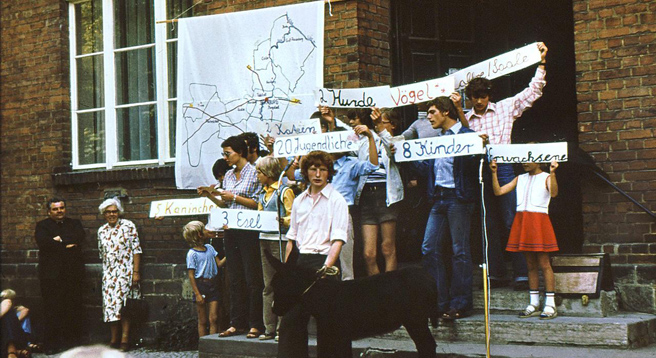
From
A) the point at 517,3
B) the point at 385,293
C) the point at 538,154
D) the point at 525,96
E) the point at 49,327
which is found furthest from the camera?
the point at 49,327

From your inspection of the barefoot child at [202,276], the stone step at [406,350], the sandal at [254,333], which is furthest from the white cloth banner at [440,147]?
the barefoot child at [202,276]

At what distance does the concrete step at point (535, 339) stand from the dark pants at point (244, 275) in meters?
0.58

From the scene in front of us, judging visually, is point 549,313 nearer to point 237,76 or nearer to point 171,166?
point 237,76

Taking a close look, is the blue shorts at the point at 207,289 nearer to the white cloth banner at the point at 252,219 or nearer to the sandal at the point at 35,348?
the white cloth banner at the point at 252,219

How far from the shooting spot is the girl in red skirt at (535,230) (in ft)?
22.1

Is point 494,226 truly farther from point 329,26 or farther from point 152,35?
point 152,35

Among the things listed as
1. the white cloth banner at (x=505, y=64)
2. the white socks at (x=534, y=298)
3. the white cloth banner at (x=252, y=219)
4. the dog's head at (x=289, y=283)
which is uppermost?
the white cloth banner at (x=505, y=64)

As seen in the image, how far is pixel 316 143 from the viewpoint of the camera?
6.98 metres

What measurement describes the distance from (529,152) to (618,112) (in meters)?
1.63

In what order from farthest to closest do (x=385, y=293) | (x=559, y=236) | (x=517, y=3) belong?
(x=517, y=3)
(x=559, y=236)
(x=385, y=293)

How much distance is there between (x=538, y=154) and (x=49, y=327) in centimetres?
685

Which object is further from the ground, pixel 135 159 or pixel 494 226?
pixel 135 159

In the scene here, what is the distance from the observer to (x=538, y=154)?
621 cm

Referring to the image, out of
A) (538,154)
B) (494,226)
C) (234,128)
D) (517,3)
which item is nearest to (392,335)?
(494,226)
